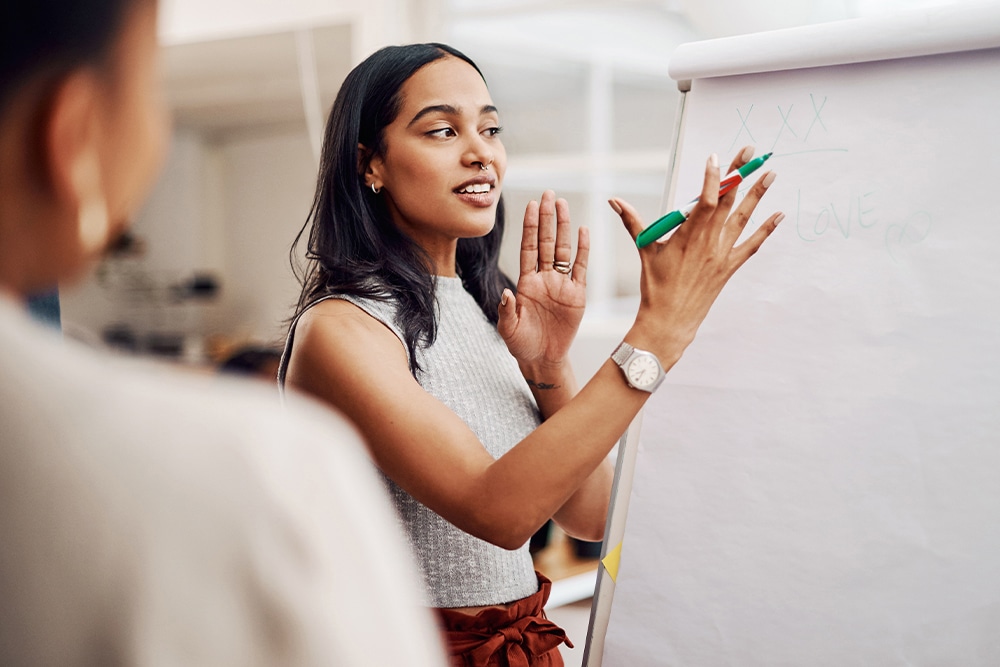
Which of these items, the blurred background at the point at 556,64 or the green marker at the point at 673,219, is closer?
the green marker at the point at 673,219

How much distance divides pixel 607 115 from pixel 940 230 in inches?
90.9

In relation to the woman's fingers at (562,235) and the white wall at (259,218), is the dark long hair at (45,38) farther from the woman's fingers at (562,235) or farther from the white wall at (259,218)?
the white wall at (259,218)

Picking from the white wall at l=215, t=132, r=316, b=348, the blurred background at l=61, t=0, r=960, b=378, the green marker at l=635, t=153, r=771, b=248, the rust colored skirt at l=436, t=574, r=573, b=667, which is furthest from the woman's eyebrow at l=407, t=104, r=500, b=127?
the white wall at l=215, t=132, r=316, b=348

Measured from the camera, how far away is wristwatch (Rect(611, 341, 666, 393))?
0.88 m

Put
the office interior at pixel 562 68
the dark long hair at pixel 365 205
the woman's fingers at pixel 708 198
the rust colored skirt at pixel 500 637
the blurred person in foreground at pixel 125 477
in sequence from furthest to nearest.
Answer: the office interior at pixel 562 68
the dark long hair at pixel 365 205
the rust colored skirt at pixel 500 637
the woman's fingers at pixel 708 198
the blurred person in foreground at pixel 125 477

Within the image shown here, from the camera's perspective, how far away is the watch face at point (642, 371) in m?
0.88

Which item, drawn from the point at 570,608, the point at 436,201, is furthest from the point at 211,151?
the point at 436,201

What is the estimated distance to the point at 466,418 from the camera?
109 cm

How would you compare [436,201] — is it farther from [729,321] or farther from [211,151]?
[211,151]

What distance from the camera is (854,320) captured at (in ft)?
3.38

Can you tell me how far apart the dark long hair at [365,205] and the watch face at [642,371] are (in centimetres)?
32

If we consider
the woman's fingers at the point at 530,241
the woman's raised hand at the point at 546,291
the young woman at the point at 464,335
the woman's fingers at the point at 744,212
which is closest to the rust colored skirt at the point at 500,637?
the young woman at the point at 464,335

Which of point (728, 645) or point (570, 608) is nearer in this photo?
point (728, 645)

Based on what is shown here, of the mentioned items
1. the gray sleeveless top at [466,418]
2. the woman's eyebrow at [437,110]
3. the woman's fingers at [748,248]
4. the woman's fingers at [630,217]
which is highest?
the woman's eyebrow at [437,110]
